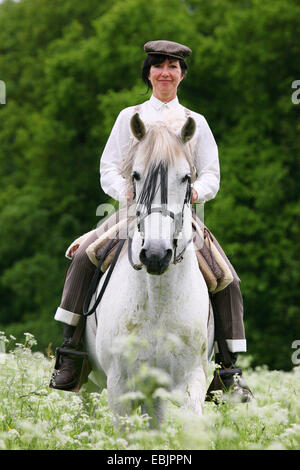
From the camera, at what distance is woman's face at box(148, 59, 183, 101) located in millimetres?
6969

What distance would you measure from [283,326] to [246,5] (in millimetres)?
12949

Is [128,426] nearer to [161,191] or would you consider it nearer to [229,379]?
[229,379]

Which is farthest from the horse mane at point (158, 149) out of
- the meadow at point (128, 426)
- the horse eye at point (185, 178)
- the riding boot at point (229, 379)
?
the riding boot at point (229, 379)

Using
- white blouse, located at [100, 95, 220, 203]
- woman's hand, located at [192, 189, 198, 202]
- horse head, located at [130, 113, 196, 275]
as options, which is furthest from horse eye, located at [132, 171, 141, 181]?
white blouse, located at [100, 95, 220, 203]

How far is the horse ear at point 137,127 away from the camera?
228 inches

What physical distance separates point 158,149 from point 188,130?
0.35 meters

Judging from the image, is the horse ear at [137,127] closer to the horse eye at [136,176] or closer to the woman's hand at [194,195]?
the horse eye at [136,176]

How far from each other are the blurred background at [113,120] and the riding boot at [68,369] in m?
15.7

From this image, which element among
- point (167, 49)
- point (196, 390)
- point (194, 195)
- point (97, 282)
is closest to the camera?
point (196, 390)

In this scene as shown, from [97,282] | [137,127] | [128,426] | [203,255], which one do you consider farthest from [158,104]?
[128,426]

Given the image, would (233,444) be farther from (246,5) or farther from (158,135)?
(246,5)

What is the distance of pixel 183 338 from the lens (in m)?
6.01

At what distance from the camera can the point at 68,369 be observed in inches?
287

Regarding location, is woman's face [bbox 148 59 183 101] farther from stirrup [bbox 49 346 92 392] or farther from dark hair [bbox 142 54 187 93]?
stirrup [bbox 49 346 92 392]
